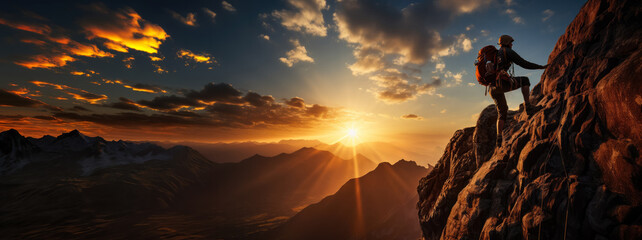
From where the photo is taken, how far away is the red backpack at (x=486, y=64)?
467 inches

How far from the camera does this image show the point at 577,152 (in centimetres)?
880

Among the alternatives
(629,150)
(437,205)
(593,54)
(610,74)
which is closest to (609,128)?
(629,150)

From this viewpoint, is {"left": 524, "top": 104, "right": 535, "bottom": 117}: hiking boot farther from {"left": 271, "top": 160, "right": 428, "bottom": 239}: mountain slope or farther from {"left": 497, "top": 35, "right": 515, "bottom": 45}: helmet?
{"left": 271, "top": 160, "right": 428, "bottom": 239}: mountain slope

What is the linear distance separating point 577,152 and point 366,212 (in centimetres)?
13944

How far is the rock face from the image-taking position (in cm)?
720

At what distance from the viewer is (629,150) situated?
7.11 metres

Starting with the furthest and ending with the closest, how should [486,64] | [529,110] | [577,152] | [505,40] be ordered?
[529,110]
[486,64]
[505,40]
[577,152]

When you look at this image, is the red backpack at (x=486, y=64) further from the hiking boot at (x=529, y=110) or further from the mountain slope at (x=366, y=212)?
the mountain slope at (x=366, y=212)

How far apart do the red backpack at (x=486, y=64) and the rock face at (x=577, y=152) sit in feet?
10.1

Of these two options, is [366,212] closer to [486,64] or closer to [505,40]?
[486,64]

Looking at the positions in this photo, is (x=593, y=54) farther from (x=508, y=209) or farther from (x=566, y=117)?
(x=508, y=209)

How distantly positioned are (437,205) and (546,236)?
28.4 ft

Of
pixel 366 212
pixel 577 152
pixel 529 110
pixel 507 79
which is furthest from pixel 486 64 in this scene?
pixel 366 212

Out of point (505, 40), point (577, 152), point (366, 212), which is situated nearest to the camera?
point (577, 152)
